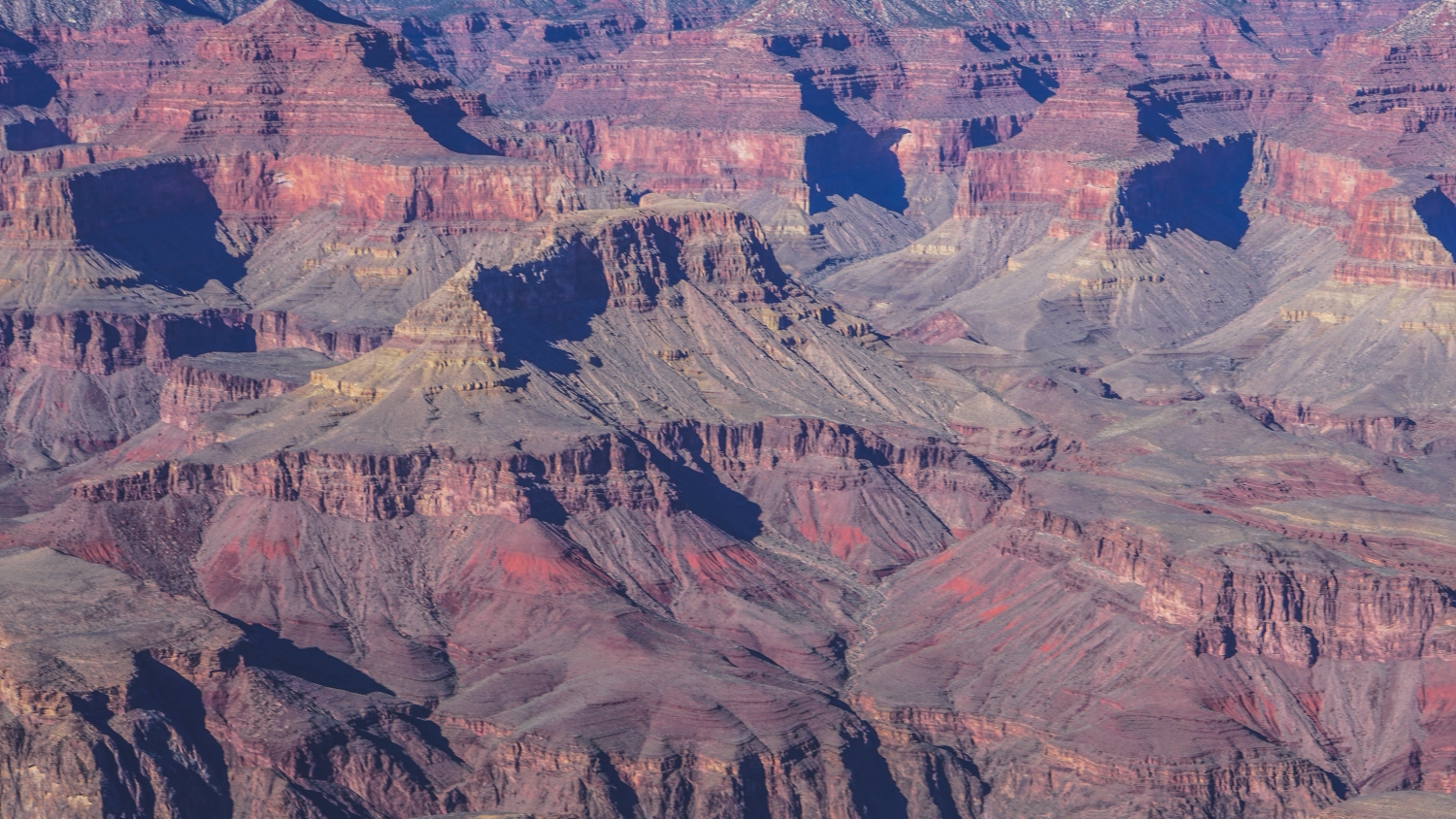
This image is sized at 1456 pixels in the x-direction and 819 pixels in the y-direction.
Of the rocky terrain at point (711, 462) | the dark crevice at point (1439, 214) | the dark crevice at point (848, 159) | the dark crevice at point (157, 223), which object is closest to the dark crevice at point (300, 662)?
the rocky terrain at point (711, 462)

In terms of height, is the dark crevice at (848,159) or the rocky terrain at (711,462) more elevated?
the rocky terrain at (711,462)

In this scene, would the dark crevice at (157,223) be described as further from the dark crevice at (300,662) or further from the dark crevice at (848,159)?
the dark crevice at (300,662)

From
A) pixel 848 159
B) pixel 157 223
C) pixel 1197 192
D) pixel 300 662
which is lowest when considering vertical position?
pixel 848 159

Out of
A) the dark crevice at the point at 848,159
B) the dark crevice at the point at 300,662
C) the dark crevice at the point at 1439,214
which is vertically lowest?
the dark crevice at the point at 848,159

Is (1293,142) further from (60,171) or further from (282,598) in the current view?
(282,598)

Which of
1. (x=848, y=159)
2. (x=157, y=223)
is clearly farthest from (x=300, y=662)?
(x=848, y=159)

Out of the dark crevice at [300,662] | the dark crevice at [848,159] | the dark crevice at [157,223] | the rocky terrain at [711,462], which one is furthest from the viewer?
the dark crevice at [848,159]

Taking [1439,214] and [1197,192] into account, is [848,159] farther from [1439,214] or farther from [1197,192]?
[1439,214]

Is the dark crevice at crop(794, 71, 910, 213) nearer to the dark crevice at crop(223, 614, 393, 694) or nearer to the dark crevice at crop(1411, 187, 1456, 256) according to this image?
the dark crevice at crop(1411, 187, 1456, 256)

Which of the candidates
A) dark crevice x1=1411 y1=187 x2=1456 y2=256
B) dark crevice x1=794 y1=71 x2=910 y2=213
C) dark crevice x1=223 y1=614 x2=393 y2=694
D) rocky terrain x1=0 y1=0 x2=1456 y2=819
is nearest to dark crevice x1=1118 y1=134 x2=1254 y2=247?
rocky terrain x1=0 y1=0 x2=1456 y2=819

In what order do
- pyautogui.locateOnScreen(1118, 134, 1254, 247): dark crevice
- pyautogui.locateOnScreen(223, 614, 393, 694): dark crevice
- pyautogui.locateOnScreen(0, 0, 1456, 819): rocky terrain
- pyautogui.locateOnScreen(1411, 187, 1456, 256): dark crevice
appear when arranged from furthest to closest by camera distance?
pyautogui.locateOnScreen(1118, 134, 1254, 247): dark crevice, pyautogui.locateOnScreen(1411, 187, 1456, 256): dark crevice, pyautogui.locateOnScreen(223, 614, 393, 694): dark crevice, pyautogui.locateOnScreen(0, 0, 1456, 819): rocky terrain
